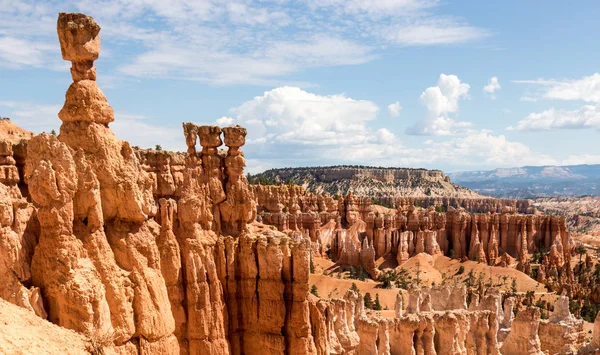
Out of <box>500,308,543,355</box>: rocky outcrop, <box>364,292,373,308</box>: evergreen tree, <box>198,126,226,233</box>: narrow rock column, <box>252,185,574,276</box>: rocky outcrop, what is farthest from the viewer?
<box>252,185,574,276</box>: rocky outcrop

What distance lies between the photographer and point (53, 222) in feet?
37.3

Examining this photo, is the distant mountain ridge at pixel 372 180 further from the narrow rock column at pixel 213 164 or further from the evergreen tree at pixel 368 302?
the narrow rock column at pixel 213 164

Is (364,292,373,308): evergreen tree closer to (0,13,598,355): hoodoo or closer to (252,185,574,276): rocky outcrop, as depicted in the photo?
(0,13,598,355): hoodoo

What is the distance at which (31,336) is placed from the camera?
855 centimetres

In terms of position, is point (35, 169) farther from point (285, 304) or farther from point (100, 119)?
point (285, 304)

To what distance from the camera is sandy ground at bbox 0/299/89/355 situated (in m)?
8.05

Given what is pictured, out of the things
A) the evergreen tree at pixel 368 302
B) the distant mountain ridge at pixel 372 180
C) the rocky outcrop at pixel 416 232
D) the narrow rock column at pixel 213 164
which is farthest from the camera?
the distant mountain ridge at pixel 372 180

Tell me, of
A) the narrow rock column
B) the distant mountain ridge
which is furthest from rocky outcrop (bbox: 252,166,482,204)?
the narrow rock column

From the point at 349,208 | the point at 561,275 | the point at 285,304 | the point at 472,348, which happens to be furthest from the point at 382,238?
the point at 285,304

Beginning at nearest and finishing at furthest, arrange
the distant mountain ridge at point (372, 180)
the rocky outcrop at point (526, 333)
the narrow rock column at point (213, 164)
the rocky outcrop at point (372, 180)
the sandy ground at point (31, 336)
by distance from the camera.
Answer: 1. the sandy ground at point (31, 336)
2. the narrow rock column at point (213, 164)
3. the rocky outcrop at point (526, 333)
4. the rocky outcrop at point (372, 180)
5. the distant mountain ridge at point (372, 180)

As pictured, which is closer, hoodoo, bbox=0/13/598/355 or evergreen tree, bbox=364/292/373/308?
hoodoo, bbox=0/13/598/355

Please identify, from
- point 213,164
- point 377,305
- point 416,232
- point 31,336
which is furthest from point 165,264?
point 416,232

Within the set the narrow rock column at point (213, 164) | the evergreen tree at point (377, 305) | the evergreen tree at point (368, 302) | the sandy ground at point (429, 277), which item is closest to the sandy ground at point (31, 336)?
the narrow rock column at point (213, 164)

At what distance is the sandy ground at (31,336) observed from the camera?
805 centimetres
